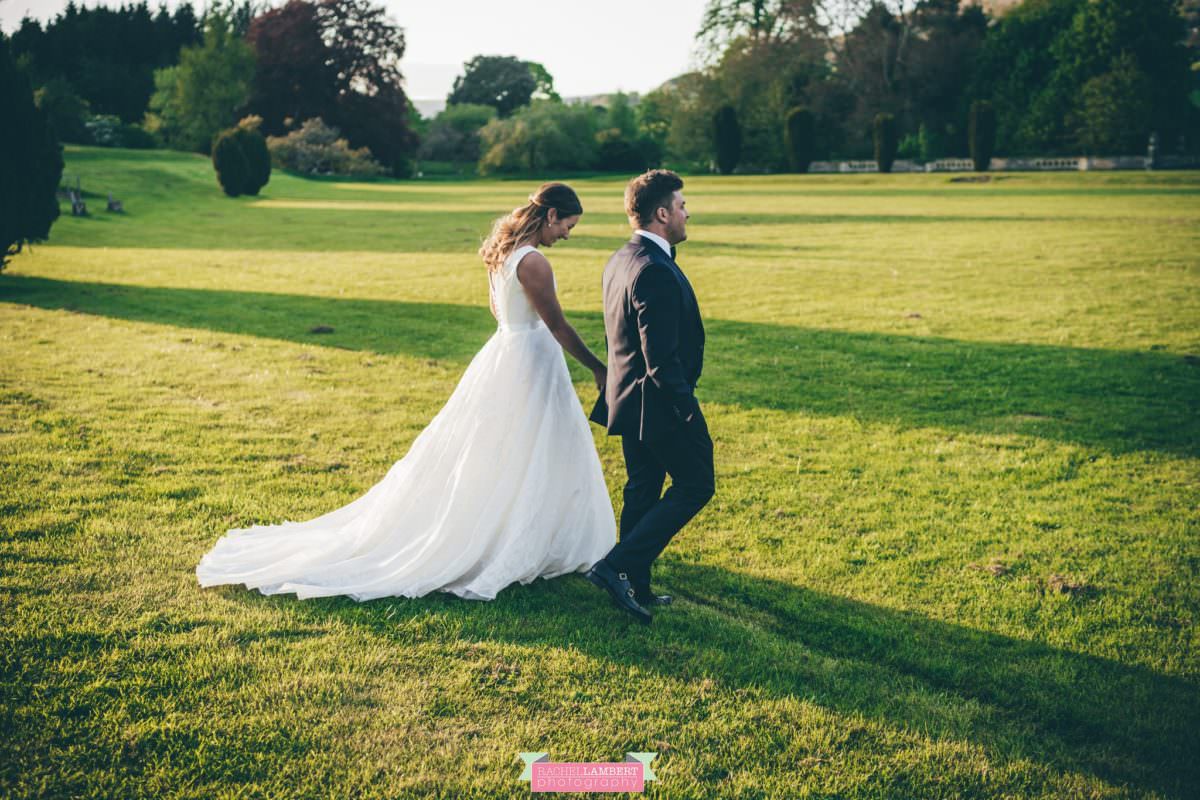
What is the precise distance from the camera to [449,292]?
15.9 meters

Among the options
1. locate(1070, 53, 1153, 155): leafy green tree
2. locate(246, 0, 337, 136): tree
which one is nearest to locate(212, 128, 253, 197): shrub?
locate(246, 0, 337, 136): tree

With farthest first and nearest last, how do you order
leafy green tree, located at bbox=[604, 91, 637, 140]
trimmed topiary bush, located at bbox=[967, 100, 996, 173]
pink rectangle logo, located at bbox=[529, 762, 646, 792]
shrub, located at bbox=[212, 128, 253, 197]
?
leafy green tree, located at bbox=[604, 91, 637, 140] < trimmed topiary bush, located at bbox=[967, 100, 996, 173] < shrub, located at bbox=[212, 128, 253, 197] < pink rectangle logo, located at bbox=[529, 762, 646, 792]

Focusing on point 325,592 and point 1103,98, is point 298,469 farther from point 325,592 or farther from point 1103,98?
point 1103,98

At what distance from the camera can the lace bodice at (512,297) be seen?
505 centimetres

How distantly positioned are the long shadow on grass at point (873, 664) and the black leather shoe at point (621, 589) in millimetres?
74

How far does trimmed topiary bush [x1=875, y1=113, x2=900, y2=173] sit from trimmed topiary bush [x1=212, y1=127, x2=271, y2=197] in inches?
1695

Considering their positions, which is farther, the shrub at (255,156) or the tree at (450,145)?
the tree at (450,145)

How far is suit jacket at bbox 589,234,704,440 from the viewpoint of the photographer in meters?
4.32

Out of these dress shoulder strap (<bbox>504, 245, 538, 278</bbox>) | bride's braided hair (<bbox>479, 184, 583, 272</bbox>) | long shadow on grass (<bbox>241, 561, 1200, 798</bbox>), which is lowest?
long shadow on grass (<bbox>241, 561, 1200, 798</bbox>)

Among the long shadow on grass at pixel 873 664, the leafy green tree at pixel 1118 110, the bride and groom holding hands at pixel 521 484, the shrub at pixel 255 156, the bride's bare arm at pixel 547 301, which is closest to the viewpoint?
the long shadow on grass at pixel 873 664

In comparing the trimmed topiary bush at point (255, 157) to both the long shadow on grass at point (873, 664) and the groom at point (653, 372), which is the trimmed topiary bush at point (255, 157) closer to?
the long shadow on grass at point (873, 664)

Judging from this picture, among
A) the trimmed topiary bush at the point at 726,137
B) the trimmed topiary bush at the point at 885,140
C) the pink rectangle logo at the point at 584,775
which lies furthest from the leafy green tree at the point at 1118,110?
the pink rectangle logo at the point at 584,775

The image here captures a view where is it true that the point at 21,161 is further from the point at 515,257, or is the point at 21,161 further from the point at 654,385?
the point at 654,385

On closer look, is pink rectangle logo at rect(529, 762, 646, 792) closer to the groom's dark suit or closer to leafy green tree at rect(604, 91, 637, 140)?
the groom's dark suit
